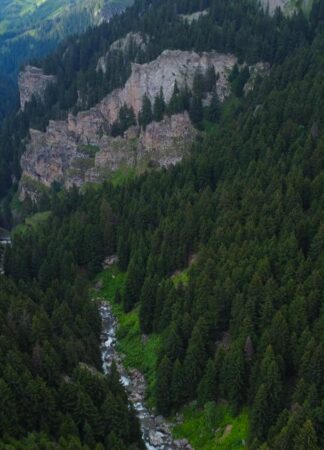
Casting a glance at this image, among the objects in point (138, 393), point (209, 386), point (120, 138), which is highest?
point (120, 138)

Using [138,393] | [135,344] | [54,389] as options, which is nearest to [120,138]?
[135,344]

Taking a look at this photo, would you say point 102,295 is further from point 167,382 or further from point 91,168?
point 91,168

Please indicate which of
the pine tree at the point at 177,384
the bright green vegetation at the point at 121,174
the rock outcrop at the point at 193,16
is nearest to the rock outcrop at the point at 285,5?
the rock outcrop at the point at 193,16

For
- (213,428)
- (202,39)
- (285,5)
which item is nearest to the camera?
(213,428)

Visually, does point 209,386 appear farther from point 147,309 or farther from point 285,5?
point 285,5

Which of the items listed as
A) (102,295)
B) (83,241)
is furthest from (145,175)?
(102,295)

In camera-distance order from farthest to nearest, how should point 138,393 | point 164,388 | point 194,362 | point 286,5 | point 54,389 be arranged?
point 286,5 → point 138,393 → point 194,362 → point 164,388 → point 54,389

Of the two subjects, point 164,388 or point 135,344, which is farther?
point 135,344
